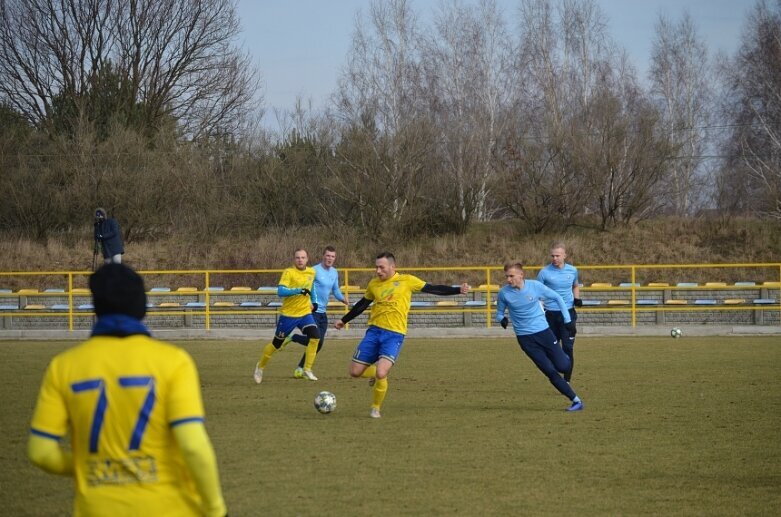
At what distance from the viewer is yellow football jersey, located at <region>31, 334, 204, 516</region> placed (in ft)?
11.6

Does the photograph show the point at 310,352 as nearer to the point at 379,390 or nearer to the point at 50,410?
the point at 379,390

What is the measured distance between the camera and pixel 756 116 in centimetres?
4584

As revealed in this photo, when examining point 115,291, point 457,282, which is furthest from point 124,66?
point 115,291

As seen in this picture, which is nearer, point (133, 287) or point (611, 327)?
point (133, 287)

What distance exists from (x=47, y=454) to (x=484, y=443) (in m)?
6.57

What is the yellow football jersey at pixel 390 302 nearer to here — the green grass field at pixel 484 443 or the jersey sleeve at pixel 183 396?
the green grass field at pixel 484 443

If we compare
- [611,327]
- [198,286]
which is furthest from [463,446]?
[198,286]

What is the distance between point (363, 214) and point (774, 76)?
19.5 m

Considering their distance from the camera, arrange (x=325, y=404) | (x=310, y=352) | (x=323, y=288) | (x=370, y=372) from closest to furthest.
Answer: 1. (x=325, y=404)
2. (x=370, y=372)
3. (x=310, y=352)
4. (x=323, y=288)

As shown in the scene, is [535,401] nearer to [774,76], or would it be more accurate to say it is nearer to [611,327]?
[611,327]

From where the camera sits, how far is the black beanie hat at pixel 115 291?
11.7ft

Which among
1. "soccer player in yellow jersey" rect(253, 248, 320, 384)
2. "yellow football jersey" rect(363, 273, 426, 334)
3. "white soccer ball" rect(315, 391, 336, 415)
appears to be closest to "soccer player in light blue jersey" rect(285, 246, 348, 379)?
"soccer player in yellow jersey" rect(253, 248, 320, 384)

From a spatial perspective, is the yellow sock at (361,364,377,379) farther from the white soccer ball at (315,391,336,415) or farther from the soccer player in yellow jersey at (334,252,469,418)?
the white soccer ball at (315,391,336,415)

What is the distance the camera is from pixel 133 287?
11.7 ft
